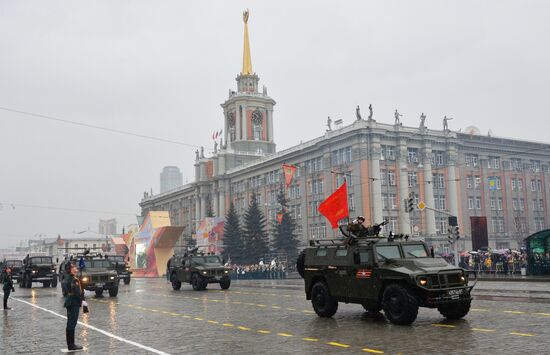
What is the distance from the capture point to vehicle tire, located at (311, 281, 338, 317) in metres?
16.5

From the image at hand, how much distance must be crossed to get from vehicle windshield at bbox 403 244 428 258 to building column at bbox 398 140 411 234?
5833cm

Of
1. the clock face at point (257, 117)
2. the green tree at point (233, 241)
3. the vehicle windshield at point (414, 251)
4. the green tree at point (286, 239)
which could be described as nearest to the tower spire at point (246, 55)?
the clock face at point (257, 117)

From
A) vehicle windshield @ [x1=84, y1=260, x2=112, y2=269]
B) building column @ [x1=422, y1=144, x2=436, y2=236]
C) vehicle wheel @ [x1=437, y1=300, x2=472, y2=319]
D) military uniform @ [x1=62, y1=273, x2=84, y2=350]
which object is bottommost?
vehicle wheel @ [x1=437, y1=300, x2=472, y2=319]

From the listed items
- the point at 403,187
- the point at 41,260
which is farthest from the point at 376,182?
the point at 41,260

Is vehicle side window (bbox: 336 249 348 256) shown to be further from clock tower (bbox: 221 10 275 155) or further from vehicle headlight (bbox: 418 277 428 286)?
clock tower (bbox: 221 10 275 155)

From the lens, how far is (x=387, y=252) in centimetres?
1531

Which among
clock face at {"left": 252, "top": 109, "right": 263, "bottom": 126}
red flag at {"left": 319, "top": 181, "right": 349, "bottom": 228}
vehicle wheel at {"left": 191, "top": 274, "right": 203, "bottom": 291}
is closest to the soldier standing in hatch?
vehicle wheel at {"left": 191, "top": 274, "right": 203, "bottom": 291}

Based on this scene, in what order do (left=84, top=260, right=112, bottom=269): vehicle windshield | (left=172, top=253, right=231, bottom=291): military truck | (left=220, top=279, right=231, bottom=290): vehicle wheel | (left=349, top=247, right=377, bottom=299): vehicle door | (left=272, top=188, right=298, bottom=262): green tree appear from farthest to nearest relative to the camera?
(left=272, top=188, right=298, bottom=262): green tree
(left=220, top=279, right=231, bottom=290): vehicle wheel
(left=172, top=253, right=231, bottom=291): military truck
(left=84, top=260, right=112, bottom=269): vehicle windshield
(left=349, top=247, right=377, bottom=299): vehicle door

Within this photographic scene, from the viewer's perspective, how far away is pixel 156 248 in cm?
6769

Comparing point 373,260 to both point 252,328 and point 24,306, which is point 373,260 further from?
point 24,306

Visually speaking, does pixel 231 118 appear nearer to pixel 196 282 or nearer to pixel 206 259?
pixel 206 259

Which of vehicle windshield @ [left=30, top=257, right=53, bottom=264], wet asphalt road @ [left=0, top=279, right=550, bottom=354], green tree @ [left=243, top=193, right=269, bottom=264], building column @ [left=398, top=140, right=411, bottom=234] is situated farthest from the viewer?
green tree @ [left=243, top=193, right=269, bottom=264]

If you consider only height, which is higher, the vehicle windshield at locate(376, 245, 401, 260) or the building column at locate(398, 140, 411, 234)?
the building column at locate(398, 140, 411, 234)

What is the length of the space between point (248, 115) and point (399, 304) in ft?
339
